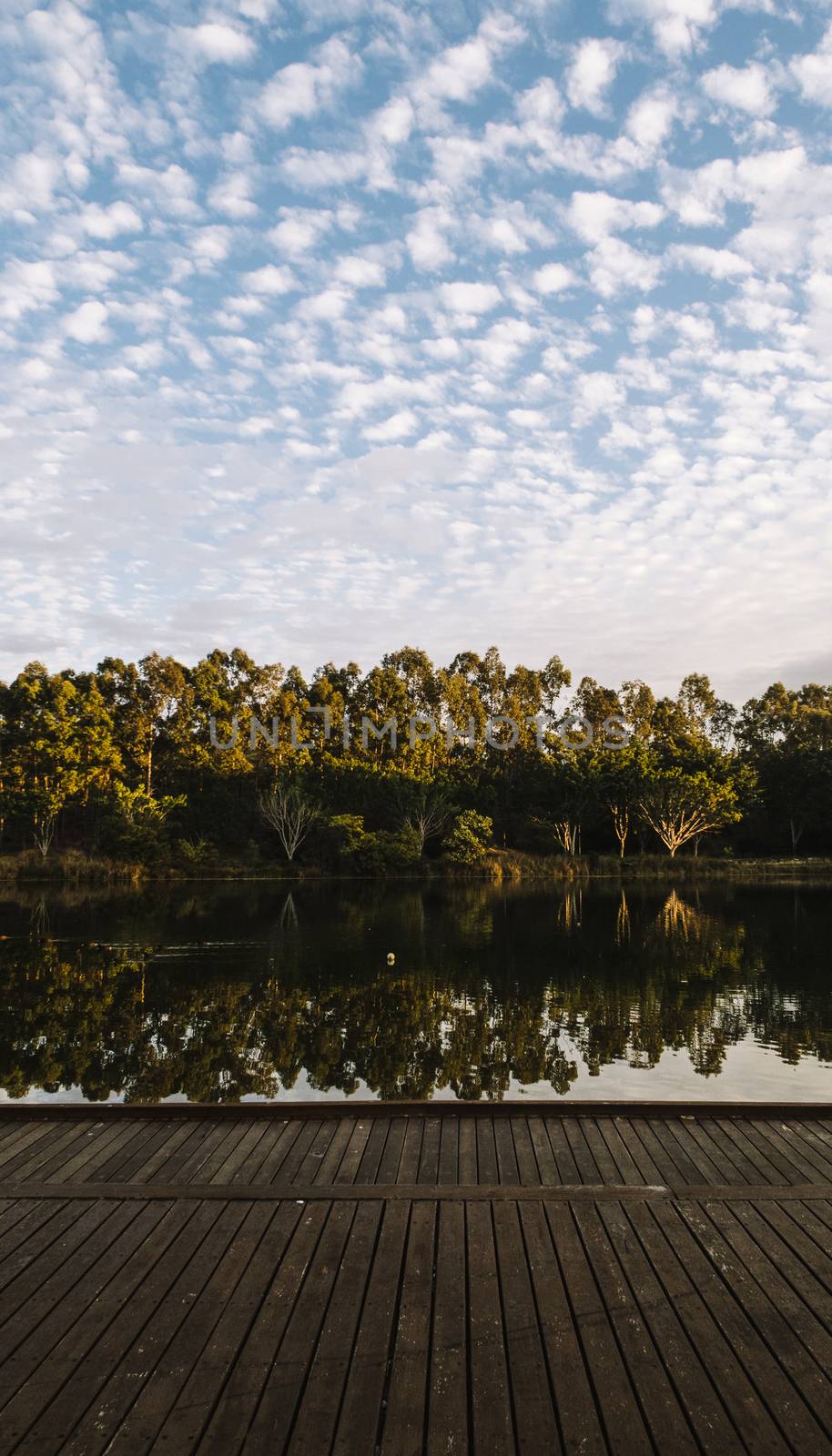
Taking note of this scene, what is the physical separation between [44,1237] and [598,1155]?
3.33 meters

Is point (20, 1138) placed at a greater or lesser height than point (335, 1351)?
lesser

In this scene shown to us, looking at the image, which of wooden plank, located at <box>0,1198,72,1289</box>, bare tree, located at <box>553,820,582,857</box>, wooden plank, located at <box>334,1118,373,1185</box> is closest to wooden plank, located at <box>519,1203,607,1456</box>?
wooden plank, located at <box>334,1118,373,1185</box>

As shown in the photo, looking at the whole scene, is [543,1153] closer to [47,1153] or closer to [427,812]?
[47,1153]

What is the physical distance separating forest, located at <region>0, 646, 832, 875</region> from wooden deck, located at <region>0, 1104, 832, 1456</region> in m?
38.5

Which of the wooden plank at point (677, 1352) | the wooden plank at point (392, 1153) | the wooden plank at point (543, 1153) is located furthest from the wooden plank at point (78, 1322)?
the wooden plank at point (677, 1352)

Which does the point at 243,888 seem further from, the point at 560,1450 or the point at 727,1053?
the point at 560,1450

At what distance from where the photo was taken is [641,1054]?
10383 millimetres

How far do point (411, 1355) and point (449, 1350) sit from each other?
16cm

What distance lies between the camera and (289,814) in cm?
4600

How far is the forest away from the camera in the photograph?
43.4 meters

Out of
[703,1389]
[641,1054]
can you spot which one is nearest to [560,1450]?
[703,1389]

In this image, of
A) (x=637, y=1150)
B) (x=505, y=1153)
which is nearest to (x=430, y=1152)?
(x=505, y=1153)

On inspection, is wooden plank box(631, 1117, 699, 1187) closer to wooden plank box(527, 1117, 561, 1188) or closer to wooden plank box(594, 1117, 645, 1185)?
wooden plank box(594, 1117, 645, 1185)

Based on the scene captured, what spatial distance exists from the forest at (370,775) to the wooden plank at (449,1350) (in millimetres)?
39999
